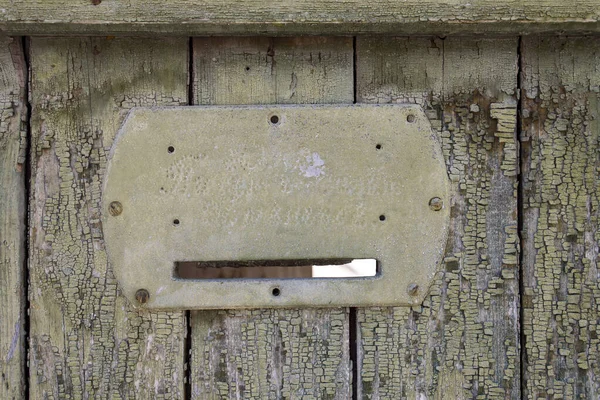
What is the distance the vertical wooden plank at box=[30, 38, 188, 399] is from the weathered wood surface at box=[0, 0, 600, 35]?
12 cm

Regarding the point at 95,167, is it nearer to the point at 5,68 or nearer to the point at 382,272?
the point at 5,68

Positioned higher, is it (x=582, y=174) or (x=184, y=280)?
(x=582, y=174)

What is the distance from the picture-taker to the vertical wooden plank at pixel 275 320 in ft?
3.51

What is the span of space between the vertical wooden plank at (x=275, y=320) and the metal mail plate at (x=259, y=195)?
0.04m

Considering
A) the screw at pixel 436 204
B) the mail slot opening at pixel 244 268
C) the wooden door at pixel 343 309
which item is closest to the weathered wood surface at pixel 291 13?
the wooden door at pixel 343 309

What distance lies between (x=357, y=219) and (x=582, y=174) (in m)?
0.40

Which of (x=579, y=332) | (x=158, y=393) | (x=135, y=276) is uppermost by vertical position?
(x=135, y=276)

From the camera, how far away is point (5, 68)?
42.0 inches

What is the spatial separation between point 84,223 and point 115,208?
73 millimetres

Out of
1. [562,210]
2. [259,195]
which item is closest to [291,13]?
[259,195]

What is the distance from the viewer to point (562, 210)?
1.07 metres

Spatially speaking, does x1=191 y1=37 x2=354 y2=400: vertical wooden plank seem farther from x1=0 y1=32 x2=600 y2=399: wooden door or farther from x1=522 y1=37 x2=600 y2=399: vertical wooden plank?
x1=522 y1=37 x2=600 y2=399: vertical wooden plank

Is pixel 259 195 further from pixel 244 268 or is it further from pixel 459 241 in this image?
pixel 459 241

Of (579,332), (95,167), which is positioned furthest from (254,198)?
(579,332)
